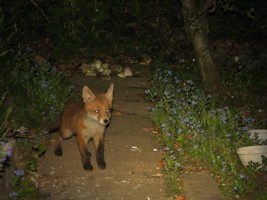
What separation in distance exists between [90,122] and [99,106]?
0.85 ft

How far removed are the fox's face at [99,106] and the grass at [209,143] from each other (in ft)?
3.06

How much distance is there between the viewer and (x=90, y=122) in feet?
21.5

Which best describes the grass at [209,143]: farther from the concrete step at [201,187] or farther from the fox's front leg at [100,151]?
the fox's front leg at [100,151]

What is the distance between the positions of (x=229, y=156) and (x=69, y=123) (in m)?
2.33

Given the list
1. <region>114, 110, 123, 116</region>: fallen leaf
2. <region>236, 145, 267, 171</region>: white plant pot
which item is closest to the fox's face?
<region>114, 110, 123, 116</region>: fallen leaf

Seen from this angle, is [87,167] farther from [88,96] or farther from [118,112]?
[118,112]

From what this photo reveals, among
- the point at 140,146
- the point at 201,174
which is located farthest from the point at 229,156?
the point at 140,146

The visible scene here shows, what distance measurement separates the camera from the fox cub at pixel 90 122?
6434 mm

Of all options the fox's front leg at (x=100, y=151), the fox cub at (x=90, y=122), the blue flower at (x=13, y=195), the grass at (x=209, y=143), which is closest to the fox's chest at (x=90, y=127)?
the fox cub at (x=90, y=122)

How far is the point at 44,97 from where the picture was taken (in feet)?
25.1

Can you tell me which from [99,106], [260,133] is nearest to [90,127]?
Answer: [99,106]

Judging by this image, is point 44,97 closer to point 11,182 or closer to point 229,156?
point 11,182

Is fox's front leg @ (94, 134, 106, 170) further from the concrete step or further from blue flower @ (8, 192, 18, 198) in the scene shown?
blue flower @ (8, 192, 18, 198)

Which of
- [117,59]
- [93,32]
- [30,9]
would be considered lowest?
[117,59]
